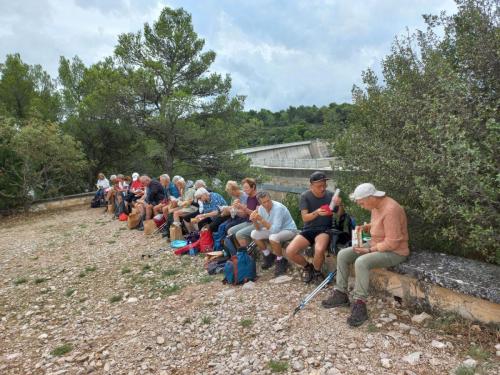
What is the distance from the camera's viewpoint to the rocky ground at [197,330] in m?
2.77

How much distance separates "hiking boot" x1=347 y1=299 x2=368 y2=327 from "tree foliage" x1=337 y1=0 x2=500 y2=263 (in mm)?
959

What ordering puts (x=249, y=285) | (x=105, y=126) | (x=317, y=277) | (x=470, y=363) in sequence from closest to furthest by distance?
(x=470, y=363) → (x=317, y=277) → (x=249, y=285) → (x=105, y=126)

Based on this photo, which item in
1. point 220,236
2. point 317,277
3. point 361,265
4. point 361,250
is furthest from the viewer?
point 220,236

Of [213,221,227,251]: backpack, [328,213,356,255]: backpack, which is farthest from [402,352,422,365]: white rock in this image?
[213,221,227,251]: backpack

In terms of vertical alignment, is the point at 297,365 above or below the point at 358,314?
below

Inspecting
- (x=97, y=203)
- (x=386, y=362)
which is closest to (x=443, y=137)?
(x=386, y=362)

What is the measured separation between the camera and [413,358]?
2.67 metres

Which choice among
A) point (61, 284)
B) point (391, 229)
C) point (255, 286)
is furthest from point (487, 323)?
point (61, 284)

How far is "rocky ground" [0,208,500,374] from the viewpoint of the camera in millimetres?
2768

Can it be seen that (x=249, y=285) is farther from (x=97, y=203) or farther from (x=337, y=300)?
(x=97, y=203)

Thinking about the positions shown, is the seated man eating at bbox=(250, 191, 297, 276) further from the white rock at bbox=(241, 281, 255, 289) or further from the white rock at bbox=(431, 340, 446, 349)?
the white rock at bbox=(431, 340, 446, 349)

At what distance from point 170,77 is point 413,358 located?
47.0ft

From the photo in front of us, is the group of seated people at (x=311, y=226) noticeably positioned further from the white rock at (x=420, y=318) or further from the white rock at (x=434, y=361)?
the white rock at (x=434, y=361)

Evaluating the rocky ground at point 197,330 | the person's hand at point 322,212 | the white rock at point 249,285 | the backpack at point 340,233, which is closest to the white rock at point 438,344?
the rocky ground at point 197,330
